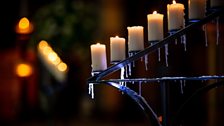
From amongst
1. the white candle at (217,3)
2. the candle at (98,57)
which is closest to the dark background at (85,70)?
the candle at (98,57)

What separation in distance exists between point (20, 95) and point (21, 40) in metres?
0.86

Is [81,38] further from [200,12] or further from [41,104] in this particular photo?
[200,12]

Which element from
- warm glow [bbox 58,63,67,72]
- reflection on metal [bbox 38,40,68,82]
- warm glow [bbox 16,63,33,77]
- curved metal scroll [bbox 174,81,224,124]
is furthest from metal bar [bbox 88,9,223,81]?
warm glow [bbox 16,63,33,77]

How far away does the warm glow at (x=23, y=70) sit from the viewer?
7277 mm

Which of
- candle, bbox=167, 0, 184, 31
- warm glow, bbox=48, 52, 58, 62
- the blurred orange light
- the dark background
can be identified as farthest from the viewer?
the blurred orange light

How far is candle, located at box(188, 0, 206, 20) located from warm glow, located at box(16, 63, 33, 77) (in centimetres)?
621

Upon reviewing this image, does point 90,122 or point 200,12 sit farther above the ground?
point 200,12

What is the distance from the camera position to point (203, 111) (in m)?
5.21

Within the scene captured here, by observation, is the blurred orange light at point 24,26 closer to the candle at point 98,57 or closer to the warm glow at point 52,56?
the warm glow at point 52,56

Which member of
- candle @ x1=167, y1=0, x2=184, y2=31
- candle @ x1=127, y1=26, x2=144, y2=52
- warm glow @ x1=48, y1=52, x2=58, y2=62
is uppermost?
warm glow @ x1=48, y1=52, x2=58, y2=62

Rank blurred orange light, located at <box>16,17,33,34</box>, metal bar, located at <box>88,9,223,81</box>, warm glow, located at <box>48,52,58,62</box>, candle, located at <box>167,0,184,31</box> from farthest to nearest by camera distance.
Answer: blurred orange light, located at <box>16,17,33,34</box>, warm glow, located at <box>48,52,58,62</box>, candle, located at <box>167,0,184,31</box>, metal bar, located at <box>88,9,223,81</box>

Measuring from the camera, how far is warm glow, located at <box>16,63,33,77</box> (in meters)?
7.28

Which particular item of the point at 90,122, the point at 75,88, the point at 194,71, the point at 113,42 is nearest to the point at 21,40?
the point at 75,88

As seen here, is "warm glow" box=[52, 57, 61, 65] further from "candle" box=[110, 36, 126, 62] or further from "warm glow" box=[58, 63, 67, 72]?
"candle" box=[110, 36, 126, 62]
